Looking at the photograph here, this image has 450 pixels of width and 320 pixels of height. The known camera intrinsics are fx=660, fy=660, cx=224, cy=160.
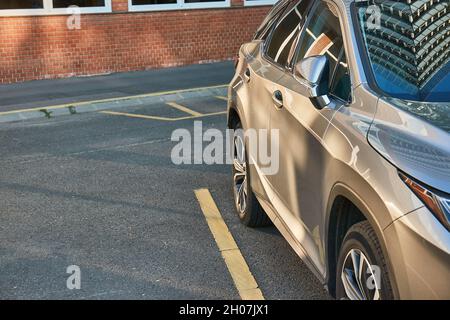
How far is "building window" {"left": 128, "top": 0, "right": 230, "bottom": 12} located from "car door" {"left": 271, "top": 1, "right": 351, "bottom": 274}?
10.6 meters

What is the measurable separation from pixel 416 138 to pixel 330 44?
1224 mm

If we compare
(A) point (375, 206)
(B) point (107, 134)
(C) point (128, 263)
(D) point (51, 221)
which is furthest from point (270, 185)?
(B) point (107, 134)

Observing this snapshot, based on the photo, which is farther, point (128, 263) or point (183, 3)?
point (183, 3)

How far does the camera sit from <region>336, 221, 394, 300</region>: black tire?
2.87 meters

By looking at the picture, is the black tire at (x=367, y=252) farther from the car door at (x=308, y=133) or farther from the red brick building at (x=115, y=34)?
the red brick building at (x=115, y=34)

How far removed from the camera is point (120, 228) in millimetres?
5469

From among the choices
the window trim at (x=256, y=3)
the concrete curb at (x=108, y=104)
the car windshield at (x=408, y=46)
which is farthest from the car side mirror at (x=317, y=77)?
the window trim at (x=256, y=3)

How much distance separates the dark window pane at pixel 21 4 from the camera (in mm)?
13039

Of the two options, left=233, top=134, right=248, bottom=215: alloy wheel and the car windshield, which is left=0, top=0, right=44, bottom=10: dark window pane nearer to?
left=233, top=134, right=248, bottom=215: alloy wheel

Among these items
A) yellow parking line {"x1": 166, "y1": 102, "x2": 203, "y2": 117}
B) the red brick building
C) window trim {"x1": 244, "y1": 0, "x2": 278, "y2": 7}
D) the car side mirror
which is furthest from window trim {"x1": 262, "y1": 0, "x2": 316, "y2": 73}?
window trim {"x1": 244, "y1": 0, "x2": 278, "y2": 7}

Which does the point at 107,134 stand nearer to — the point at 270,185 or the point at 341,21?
the point at 270,185

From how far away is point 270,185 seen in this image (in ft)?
15.1

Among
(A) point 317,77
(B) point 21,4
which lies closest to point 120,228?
(A) point 317,77
